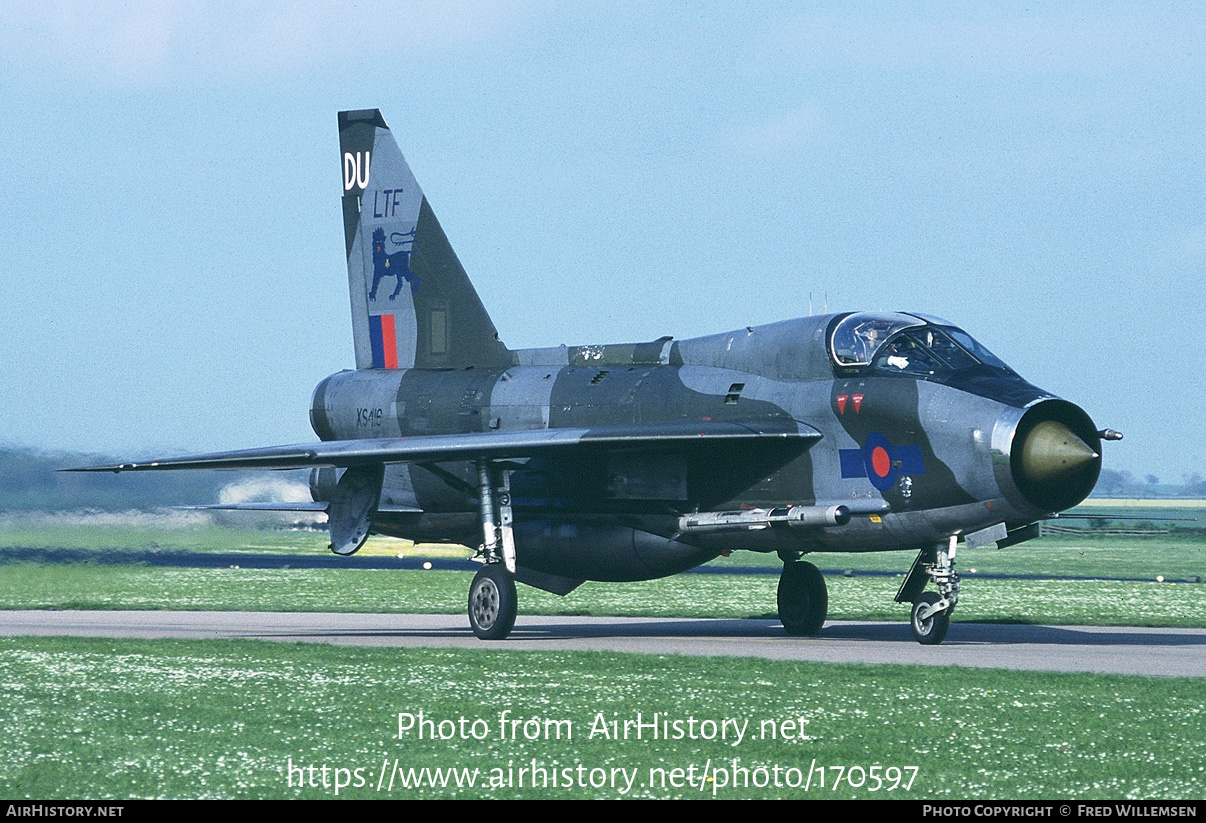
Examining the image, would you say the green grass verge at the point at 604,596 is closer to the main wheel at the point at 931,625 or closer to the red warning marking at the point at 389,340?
the red warning marking at the point at 389,340

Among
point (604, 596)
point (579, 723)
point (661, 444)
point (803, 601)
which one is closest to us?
point (579, 723)

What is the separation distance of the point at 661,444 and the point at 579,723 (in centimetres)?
789

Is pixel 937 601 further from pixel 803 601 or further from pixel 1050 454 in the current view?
pixel 803 601

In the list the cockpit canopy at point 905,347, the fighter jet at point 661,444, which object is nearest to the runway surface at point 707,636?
the fighter jet at point 661,444

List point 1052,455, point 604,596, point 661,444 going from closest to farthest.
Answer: point 1052,455, point 661,444, point 604,596

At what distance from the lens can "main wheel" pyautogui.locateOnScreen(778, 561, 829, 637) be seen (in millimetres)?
20562

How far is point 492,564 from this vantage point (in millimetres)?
20188

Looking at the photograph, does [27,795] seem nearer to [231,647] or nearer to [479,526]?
[231,647]

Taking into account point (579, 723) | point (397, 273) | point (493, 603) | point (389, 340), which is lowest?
point (493, 603)

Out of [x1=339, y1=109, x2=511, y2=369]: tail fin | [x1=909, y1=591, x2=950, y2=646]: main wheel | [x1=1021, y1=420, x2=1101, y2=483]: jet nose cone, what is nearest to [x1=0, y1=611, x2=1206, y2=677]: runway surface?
[x1=909, y1=591, x2=950, y2=646]: main wheel

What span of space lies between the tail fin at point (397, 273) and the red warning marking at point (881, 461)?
783cm

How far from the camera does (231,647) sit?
58.9 feet

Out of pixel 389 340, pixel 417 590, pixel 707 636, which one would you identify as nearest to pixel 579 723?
pixel 707 636
